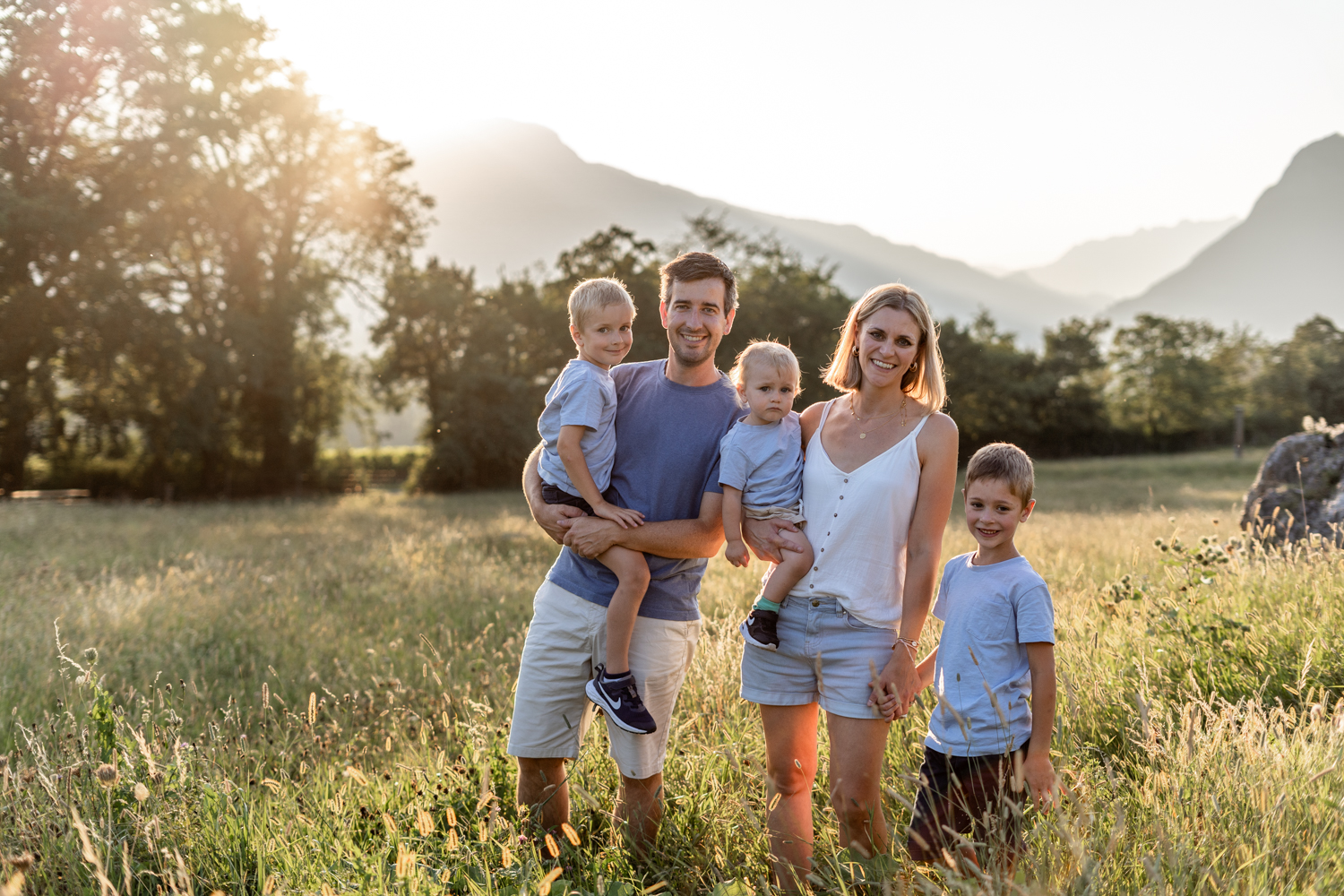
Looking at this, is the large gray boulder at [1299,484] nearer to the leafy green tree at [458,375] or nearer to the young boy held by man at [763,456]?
the young boy held by man at [763,456]

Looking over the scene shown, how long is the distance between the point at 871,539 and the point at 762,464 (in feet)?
1.78

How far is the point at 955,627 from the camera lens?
3004 mm

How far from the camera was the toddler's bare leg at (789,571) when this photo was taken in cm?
312

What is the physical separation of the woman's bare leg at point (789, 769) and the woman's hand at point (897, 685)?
1.14 ft

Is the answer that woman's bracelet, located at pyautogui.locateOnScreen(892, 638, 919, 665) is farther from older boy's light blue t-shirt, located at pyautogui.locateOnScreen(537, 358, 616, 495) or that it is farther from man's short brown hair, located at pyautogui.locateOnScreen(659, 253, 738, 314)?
man's short brown hair, located at pyautogui.locateOnScreen(659, 253, 738, 314)

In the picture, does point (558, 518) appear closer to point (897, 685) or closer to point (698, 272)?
point (698, 272)

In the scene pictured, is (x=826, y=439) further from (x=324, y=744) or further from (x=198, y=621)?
(x=198, y=621)

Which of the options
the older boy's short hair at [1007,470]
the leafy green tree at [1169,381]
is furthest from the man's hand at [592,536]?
the leafy green tree at [1169,381]

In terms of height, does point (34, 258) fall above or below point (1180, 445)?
above

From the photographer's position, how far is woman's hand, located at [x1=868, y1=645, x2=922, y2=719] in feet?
9.53

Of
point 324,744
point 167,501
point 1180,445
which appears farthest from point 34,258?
point 1180,445

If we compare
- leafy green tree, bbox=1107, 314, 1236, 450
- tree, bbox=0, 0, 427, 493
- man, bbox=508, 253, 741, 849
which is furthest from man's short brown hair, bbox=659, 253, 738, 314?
leafy green tree, bbox=1107, 314, 1236, 450

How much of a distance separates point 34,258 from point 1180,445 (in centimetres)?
6336

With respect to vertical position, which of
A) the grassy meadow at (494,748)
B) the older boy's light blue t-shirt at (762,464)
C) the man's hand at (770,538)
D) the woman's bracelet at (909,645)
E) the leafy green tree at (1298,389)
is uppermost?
the leafy green tree at (1298,389)
